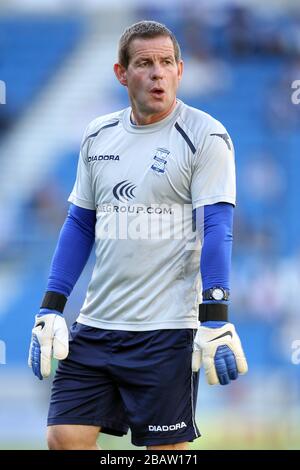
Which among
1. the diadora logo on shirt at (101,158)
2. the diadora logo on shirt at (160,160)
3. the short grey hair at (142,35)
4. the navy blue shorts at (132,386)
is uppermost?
the short grey hair at (142,35)

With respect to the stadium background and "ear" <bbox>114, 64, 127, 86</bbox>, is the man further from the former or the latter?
the stadium background

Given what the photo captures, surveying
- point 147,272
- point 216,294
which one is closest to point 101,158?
point 147,272

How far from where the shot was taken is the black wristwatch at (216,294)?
3701 mm

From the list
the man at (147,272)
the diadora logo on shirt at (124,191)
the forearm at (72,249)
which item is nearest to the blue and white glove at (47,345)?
the man at (147,272)

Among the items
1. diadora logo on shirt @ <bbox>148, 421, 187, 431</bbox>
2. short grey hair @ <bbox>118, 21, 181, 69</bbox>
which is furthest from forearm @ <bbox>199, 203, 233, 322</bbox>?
short grey hair @ <bbox>118, 21, 181, 69</bbox>

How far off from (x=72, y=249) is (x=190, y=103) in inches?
236

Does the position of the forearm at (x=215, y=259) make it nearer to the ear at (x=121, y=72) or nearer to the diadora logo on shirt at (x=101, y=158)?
the diadora logo on shirt at (x=101, y=158)

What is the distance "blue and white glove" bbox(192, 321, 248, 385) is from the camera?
358 centimetres

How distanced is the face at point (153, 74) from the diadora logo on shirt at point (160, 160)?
0.16 meters

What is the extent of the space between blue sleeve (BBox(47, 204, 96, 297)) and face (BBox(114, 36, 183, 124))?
52 cm

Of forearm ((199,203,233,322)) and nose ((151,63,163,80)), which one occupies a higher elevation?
nose ((151,63,163,80))
